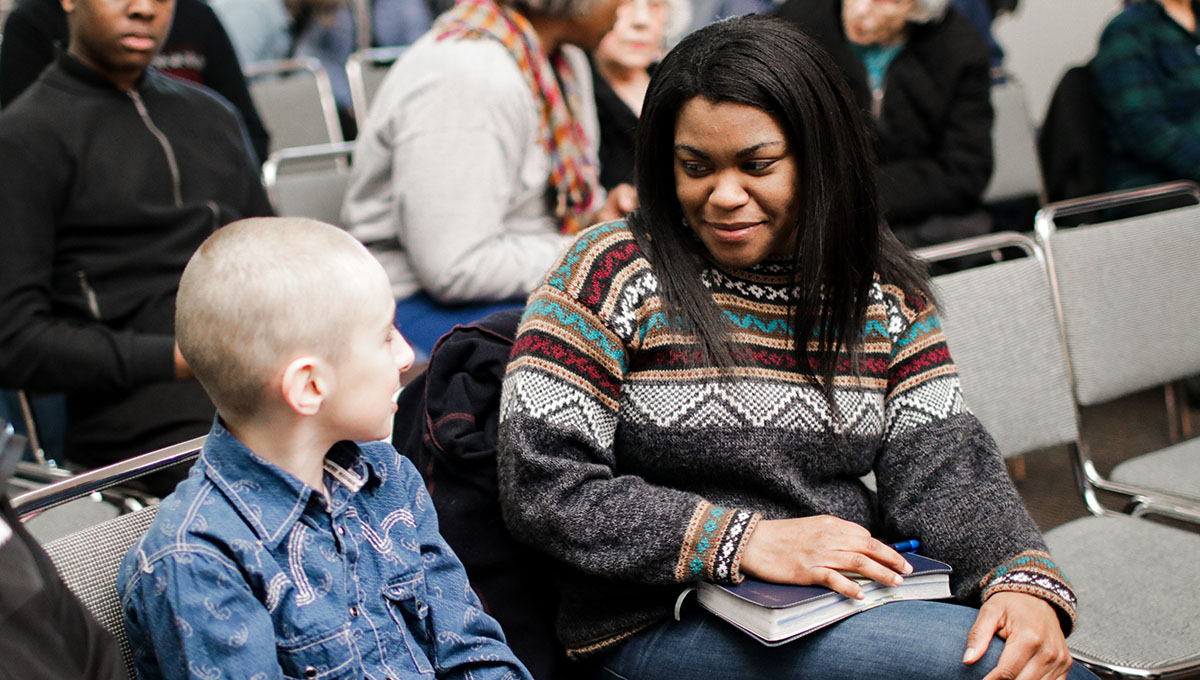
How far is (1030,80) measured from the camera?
20.3 ft

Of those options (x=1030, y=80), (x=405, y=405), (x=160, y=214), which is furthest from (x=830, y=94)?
(x=1030, y=80)

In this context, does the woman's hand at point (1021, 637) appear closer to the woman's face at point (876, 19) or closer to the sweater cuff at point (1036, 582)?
the sweater cuff at point (1036, 582)

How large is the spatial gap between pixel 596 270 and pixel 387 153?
972 mm

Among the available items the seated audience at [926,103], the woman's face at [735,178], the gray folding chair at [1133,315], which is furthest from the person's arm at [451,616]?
the seated audience at [926,103]

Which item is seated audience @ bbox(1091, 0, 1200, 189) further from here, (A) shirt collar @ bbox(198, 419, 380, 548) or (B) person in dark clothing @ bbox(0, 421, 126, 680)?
(B) person in dark clothing @ bbox(0, 421, 126, 680)

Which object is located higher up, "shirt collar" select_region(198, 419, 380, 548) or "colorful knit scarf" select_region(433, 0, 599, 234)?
"colorful knit scarf" select_region(433, 0, 599, 234)

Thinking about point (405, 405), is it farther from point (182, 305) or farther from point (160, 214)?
point (160, 214)

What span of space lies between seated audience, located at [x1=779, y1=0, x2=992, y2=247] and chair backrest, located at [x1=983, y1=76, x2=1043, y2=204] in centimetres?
55

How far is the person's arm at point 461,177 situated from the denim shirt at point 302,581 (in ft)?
2.98

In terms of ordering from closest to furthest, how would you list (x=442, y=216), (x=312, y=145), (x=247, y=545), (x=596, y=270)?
(x=247, y=545), (x=596, y=270), (x=442, y=216), (x=312, y=145)

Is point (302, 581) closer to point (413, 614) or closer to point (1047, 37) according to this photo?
point (413, 614)

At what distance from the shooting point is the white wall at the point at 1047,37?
5.92 meters

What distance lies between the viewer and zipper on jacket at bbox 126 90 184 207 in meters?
2.08

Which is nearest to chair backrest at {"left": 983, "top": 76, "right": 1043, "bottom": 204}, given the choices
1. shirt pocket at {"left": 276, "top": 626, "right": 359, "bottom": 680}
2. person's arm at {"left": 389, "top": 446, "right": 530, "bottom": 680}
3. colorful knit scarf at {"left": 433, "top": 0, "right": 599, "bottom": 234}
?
colorful knit scarf at {"left": 433, "top": 0, "right": 599, "bottom": 234}
